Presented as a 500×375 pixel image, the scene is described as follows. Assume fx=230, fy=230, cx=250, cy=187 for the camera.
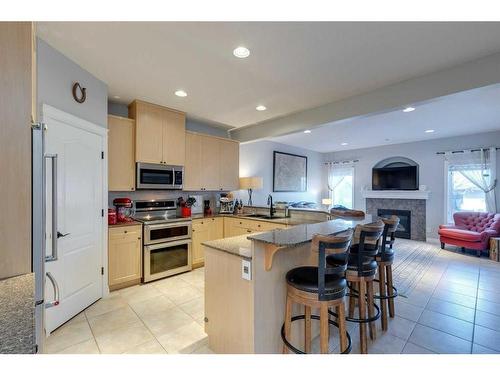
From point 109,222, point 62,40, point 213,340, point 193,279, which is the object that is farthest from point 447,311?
point 62,40

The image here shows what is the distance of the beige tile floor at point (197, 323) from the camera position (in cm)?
199

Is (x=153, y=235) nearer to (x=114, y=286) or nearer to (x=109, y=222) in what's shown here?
(x=109, y=222)

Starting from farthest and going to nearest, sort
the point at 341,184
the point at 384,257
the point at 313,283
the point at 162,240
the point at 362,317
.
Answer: the point at 341,184
the point at 162,240
the point at 384,257
the point at 362,317
the point at 313,283

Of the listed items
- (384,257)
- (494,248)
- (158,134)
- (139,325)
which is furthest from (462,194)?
(139,325)

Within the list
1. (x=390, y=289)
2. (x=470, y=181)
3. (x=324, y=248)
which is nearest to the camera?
(x=324, y=248)

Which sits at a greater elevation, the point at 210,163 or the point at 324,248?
the point at 210,163

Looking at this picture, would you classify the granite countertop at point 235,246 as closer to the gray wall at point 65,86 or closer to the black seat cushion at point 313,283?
the black seat cushion at point 313,283

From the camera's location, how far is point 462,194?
557cm

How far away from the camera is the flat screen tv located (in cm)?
628

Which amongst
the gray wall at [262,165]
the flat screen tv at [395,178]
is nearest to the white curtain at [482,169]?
the flat screen tv at [395,178]

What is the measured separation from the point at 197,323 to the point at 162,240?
4.72 feet

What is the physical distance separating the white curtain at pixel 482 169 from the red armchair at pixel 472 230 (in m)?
0.45

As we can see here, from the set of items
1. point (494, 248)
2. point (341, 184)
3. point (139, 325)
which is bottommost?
point (139, 325)

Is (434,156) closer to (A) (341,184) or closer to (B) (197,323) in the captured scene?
(A) (341,184)
